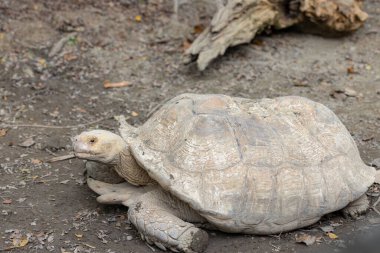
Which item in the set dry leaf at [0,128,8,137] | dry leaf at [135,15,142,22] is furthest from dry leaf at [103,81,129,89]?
dry leaf at [135,15,142,22]

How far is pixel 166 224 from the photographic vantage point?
4090mm

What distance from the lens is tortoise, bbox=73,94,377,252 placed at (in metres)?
4.09

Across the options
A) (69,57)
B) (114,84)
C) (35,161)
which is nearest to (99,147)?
(35,161)

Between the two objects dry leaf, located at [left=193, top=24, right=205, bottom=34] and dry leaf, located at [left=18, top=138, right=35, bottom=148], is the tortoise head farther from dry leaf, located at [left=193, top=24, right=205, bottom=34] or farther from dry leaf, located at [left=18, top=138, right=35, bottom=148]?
dry leaf, located at [left=193, top=24, right=205, bottom=34]

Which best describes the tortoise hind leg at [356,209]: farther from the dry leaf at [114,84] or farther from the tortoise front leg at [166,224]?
the dry leaf at [114,84]

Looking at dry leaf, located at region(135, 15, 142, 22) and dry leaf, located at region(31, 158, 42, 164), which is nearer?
dry leaf, located at region(31, 158, 42, 164)

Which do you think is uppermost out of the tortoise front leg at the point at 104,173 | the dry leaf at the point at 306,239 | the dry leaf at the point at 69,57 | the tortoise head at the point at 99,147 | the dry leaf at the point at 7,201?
the tortoise head at the point at 99,147

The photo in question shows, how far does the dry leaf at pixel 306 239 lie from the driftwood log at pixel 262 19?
3.13 m

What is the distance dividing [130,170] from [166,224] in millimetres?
626

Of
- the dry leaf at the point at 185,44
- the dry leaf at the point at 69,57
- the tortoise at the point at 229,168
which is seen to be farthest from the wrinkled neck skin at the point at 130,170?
the dry leaf at the point at 185,44

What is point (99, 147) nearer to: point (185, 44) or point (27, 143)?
point (27, 143)

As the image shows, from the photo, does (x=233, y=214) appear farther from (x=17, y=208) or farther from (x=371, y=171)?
(x=17, y=208)

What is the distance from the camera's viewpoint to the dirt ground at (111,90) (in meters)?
4.38

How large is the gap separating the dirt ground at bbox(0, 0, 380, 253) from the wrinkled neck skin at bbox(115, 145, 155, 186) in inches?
12.2
